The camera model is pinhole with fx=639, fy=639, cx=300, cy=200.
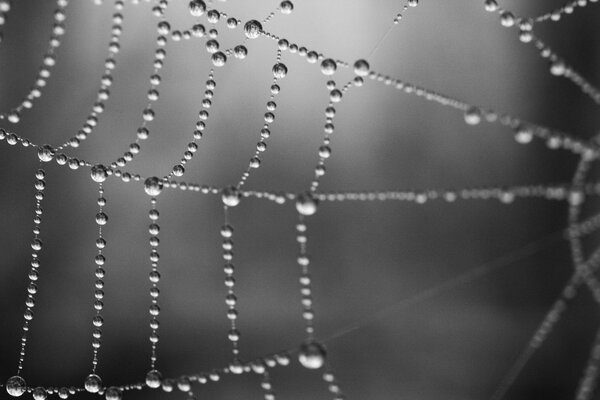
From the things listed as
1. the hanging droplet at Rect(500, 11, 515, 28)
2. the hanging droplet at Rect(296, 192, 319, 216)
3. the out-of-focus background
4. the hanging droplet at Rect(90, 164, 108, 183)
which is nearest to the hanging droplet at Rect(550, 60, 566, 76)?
the hanging droplet at Rect(500, 11, 515, 28)

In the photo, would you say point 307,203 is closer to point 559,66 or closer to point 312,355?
point 312,355

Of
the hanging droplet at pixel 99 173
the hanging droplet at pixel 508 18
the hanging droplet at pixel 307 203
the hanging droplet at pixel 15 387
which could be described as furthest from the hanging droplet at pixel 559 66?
the hanging droplet at pixel 15 387

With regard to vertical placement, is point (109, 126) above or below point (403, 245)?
above

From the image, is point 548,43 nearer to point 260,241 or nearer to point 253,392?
point 260,241

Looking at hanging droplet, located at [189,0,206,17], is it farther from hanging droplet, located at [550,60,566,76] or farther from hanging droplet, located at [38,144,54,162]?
hanging droplet, located at [550,60,566,76]

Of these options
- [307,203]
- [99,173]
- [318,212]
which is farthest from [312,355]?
[318,212]

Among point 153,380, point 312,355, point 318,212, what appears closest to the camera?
point 312,355

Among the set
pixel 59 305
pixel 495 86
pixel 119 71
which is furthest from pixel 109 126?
pixel 495 86

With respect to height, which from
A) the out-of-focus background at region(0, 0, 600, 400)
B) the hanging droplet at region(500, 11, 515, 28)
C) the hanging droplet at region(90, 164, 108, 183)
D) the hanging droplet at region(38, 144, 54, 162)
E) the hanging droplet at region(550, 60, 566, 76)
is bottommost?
the hanging droplet at region(550, 60, 566, 76)
